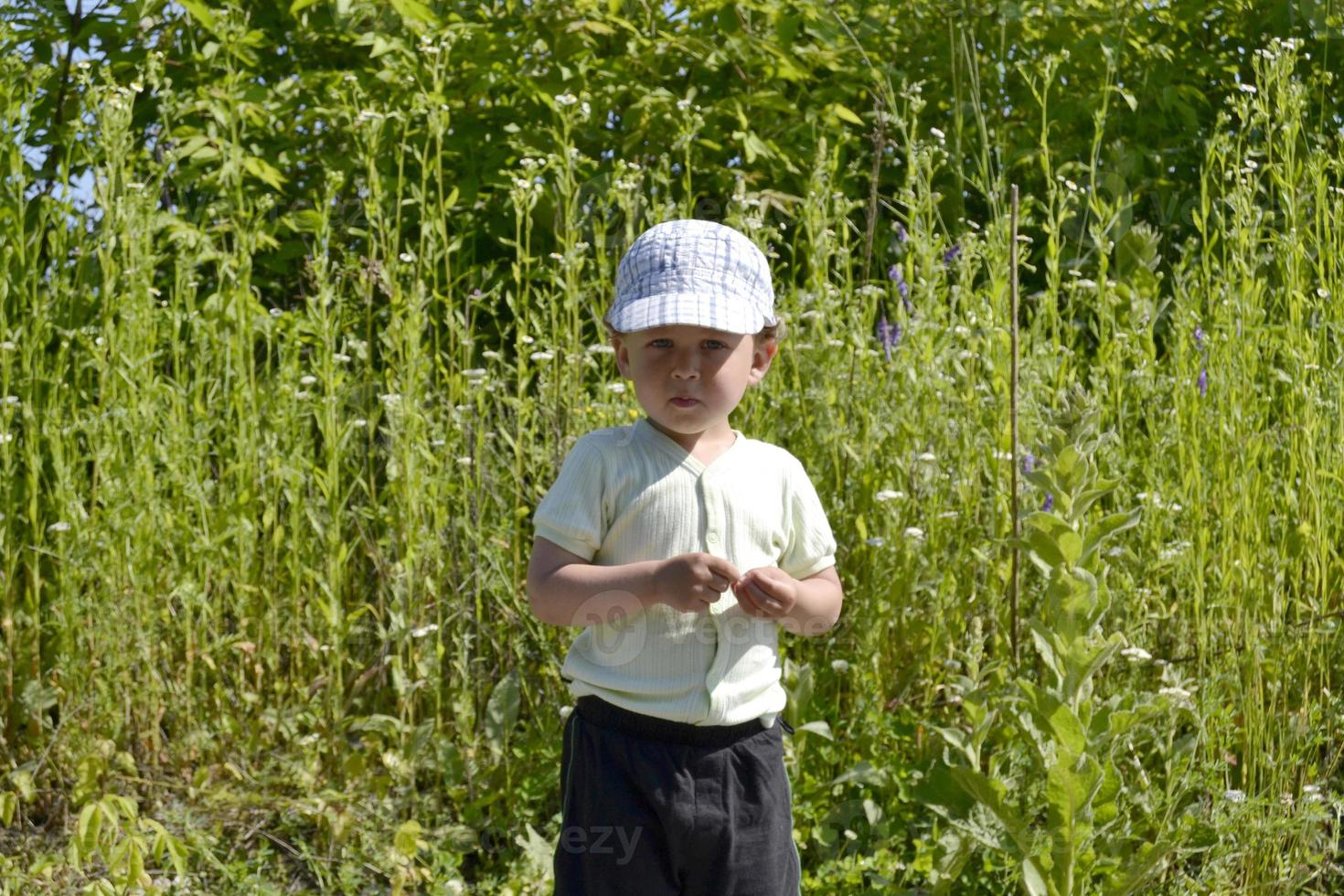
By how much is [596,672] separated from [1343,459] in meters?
2.09

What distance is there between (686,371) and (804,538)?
33 cm

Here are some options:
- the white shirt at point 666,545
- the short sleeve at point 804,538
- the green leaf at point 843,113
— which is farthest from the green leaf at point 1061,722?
the green leaf at point 843,113

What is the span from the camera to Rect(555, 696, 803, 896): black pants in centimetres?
191

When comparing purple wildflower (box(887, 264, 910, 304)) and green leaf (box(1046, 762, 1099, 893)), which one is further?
purple wildflower (box(887, 264, 910, 304))

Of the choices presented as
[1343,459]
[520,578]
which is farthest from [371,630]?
[1343,459]

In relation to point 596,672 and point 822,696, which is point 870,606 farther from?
point 596,672

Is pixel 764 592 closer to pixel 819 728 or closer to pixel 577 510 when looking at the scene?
pixel 577 510

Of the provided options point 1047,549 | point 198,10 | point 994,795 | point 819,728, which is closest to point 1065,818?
point 994,795

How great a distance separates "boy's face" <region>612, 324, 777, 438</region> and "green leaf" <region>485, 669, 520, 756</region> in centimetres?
138

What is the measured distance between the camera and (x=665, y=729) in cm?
193

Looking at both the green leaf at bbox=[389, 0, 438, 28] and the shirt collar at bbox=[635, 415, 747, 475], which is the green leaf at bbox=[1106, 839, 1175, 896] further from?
the green leaf at bbox=[389, 0, 438, 28]

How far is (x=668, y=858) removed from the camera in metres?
1.94

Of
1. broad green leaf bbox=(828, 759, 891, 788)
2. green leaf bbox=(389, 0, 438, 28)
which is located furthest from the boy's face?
green leaf bbox=(389, 0, 438, 28)

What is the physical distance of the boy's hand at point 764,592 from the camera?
5.75 ft
